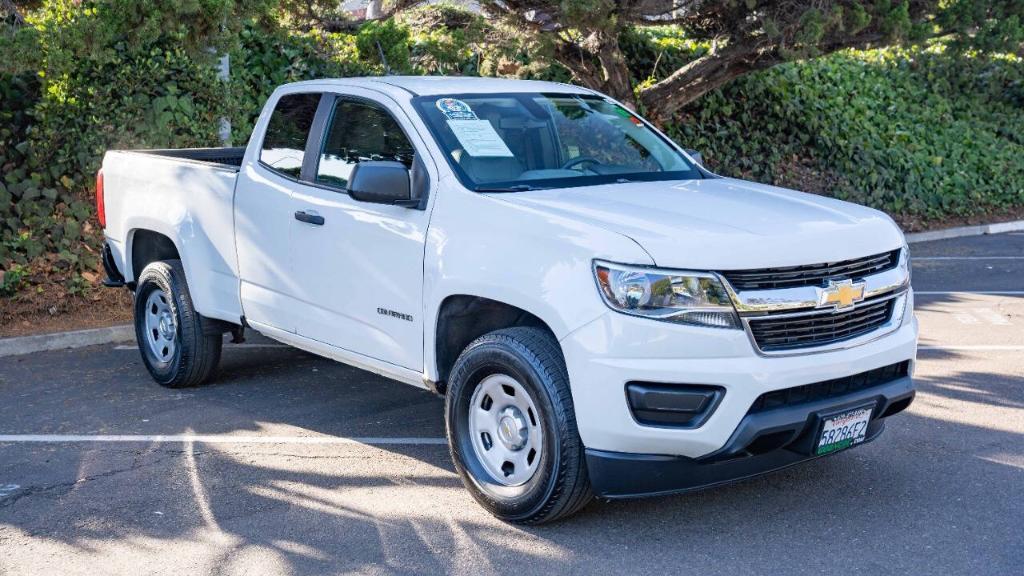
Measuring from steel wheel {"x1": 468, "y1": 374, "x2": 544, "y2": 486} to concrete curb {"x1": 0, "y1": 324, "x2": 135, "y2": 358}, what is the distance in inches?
207

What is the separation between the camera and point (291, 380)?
7.91 metres

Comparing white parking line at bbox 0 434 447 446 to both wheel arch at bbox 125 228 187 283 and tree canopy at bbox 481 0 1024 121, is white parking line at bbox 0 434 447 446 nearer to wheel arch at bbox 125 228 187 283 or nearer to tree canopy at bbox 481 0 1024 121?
wheel arch at bbox 125 228 187 283

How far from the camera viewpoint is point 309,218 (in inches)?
240

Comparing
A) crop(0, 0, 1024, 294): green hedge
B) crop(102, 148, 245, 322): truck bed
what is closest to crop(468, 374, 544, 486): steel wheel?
crop(102, 148, 245, 322): truck bed

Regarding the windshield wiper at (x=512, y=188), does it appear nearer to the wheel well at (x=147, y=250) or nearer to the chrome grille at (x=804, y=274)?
the chrome grille at (x=804, y=274)

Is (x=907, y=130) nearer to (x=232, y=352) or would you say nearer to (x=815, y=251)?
(x=232, y=352)

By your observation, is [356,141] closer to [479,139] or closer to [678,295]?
[479,139]

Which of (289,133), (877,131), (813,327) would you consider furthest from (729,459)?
(877,131)

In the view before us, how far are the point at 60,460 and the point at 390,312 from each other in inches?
80.6

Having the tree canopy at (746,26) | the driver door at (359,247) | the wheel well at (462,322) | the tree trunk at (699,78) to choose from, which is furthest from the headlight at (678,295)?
the tree trunk at (699,78)

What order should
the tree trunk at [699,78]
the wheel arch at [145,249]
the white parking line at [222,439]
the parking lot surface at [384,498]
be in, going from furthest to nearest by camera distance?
the tree trunk at [699,78], the wheel arch at [145,249], the white parking line at [222,439], the parking lot surface at [384,498]

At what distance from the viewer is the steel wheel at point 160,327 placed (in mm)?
7586

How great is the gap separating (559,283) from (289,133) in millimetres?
2614

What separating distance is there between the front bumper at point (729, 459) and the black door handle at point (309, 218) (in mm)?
2176
